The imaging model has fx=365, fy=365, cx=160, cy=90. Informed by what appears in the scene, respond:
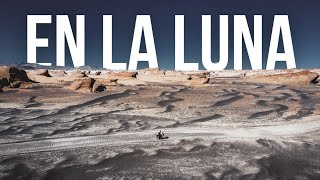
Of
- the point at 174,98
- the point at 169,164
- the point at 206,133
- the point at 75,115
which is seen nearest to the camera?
the point at 169,164

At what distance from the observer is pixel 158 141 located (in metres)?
6.64

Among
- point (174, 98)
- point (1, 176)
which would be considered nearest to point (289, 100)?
point (174, 98)

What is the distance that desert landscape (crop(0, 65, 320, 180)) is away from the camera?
505 cm

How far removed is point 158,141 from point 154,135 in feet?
1.76

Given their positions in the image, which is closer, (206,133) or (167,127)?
(206,133)

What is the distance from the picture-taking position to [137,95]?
13.0 meters

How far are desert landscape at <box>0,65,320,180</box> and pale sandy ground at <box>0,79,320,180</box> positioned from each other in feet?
0.05

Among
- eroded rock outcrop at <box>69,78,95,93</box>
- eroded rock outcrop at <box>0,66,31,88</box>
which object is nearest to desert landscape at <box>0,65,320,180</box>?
eroded rock outcrop at <box>69,78,95,93</box>

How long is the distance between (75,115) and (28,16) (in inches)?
670

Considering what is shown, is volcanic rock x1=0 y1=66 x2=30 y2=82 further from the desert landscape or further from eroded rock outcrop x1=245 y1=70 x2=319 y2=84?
eroded rock outcrop x1=245 y1=70 x2=319 y2=84

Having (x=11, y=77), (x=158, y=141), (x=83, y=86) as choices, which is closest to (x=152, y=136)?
(x=158, y=141)

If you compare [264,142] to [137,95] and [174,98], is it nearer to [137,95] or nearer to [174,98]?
[174,98]

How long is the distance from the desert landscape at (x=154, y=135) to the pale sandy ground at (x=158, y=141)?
1cm

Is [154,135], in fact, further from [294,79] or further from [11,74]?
[294,79]
